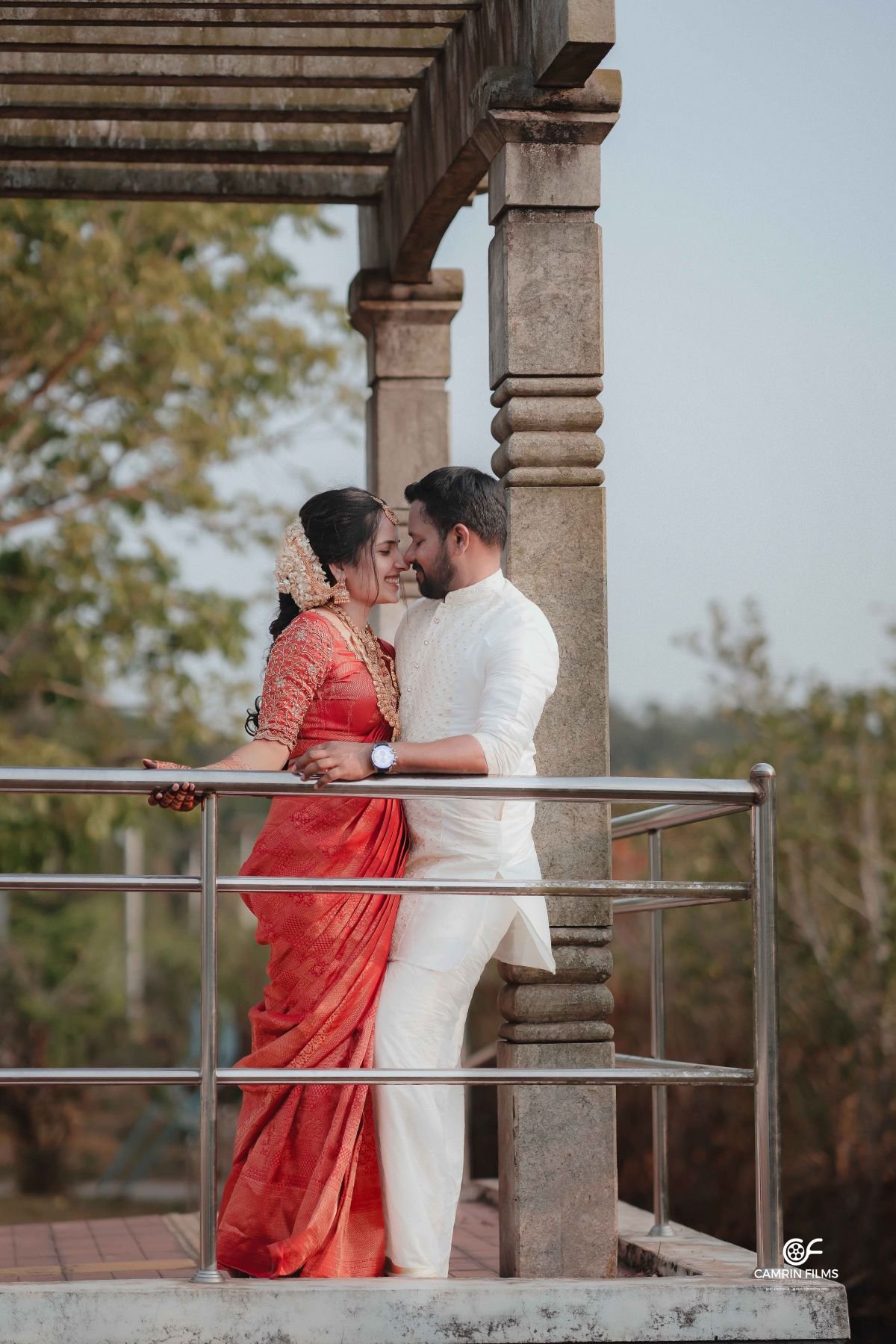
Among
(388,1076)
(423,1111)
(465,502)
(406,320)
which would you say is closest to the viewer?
(388,1076)

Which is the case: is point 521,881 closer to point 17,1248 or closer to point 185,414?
point 17,1248

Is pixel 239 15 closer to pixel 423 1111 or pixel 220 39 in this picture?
pixel 220 39

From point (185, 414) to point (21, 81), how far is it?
6.71 meters

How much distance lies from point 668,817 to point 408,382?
2473 mm

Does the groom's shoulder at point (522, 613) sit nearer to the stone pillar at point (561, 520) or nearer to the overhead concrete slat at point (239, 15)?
the stone pillar at point (561, 520)

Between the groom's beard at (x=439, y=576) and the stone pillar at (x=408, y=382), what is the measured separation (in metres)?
2.06

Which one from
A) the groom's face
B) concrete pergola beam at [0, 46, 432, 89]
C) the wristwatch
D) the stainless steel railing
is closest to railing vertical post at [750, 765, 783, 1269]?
the stainless steel railing

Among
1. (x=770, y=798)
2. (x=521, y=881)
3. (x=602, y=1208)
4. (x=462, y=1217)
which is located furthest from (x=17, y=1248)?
(x=770, y=798)

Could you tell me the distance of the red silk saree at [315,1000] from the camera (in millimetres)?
3787

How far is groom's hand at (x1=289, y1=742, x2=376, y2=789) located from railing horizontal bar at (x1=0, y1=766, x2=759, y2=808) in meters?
Result: 0.02

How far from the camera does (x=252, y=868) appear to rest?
4.05 m

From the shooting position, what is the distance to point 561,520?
411 centimetres

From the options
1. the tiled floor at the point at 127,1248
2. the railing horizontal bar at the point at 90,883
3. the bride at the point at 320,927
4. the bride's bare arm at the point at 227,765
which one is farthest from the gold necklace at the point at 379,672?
the tiled floor at the point at 127,1248

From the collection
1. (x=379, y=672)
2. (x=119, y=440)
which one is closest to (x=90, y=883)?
(x=379, y=672)
